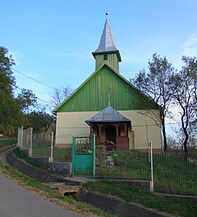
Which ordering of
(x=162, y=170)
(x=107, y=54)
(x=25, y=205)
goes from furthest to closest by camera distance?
(x=107, y=54) → (x=162, y=170) → (x=25, y=205)

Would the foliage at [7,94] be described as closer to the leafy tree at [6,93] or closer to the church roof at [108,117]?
the leafy tree at [6,93]

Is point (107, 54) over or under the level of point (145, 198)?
over

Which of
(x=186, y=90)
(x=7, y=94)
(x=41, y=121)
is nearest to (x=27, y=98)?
(x=41, y=121)

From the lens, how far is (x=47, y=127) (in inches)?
1716

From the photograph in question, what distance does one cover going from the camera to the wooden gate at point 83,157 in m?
13.1

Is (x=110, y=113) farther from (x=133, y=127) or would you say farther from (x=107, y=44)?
(x=107, y=44)

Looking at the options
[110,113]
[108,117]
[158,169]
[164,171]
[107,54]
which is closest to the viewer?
[164,171]

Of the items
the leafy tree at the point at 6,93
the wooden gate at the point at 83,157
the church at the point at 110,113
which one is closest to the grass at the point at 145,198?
the wooden gate at the point at 83,157

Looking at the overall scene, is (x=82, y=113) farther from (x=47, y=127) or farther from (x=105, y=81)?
(x=47, y=127)

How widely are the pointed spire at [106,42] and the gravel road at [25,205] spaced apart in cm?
2365

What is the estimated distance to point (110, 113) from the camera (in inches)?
910

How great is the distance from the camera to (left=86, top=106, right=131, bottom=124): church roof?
22297 mm

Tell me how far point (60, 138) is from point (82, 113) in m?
2.89

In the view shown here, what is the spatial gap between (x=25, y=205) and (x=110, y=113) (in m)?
16.5
